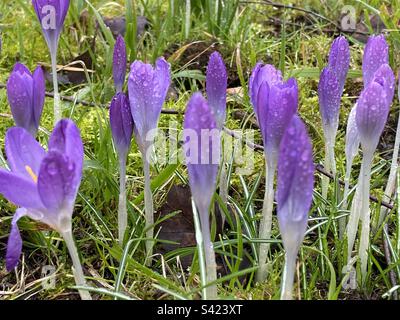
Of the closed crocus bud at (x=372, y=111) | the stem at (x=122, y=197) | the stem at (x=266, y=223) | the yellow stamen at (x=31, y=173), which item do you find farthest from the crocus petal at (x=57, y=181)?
the closed crocus bud at (x=372, y=111)

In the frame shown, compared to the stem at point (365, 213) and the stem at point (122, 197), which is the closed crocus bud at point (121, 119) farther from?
the stem at point (365, 213)

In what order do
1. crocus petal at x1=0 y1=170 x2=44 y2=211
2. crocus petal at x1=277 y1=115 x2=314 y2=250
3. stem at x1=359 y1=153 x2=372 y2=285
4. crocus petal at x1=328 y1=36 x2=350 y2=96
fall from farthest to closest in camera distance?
1. crocus petal at x1=328 y1=36 x2=350 y2=96
2. stem at x1=359 y1=153 x2=372 y2=285
3. crocus petal at x1=0 y1=170 x2=44 y2=211
4. crocus petal at x1=277 y1=115 x2=314 y2=250

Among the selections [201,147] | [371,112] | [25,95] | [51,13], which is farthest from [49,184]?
[51,13]

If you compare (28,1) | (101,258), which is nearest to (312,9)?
(28,1)

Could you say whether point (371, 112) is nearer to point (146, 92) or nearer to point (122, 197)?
point (146, 92)

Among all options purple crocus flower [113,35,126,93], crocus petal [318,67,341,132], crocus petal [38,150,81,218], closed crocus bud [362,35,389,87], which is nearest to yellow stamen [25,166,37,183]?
crocus petal [38,150,81,218]

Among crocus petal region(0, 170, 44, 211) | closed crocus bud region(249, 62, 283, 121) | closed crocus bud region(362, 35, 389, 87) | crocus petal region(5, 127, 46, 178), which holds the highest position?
closed crocus bud region(362, 35, 389, 87)

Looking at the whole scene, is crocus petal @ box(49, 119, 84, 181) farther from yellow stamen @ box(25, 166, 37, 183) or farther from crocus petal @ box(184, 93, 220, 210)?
crocus petal @ box(184, 93, 220, 210)
